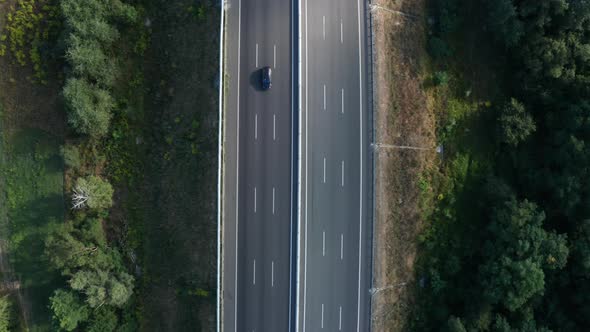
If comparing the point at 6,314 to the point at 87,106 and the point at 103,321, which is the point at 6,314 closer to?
the point at 103,321

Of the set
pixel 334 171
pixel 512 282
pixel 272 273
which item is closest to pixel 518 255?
pixel 512 282

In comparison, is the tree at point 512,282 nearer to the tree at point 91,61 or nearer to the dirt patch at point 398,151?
the dirt patch at point 398,151

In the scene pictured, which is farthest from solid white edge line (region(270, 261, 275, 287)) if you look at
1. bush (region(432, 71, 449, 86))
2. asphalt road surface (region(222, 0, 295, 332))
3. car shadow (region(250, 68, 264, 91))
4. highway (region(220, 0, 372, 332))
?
bush (region(432, 71, 449, 86))

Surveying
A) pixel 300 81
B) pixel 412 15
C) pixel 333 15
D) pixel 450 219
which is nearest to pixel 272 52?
pixel 300 81

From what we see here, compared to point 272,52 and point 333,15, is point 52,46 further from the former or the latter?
point 333,15

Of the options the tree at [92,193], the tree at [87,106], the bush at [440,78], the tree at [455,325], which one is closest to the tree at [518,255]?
the tree at [455,325]

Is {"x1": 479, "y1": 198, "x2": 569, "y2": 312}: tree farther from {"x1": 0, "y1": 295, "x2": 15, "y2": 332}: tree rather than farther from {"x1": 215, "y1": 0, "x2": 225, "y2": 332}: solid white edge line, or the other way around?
{"x1": 0, "y1": 295, "x2": 15, "y2": 332}: tree

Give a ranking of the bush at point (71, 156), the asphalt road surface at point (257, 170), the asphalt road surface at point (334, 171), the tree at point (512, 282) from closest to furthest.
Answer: the tree at point (512, 282) → the asphalt road surface at point (257, 170) → the asphalt road surface at point (334, 171) → the bush at point (71, 156)
